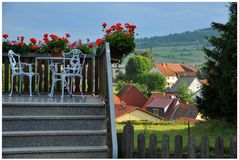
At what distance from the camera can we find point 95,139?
5.42 meters

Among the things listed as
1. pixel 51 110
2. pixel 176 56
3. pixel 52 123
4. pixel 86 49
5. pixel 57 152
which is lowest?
pixel 57 152

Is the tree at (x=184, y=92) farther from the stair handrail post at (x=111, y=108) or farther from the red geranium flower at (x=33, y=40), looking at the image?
the stair handrail post at (x=111, y=108)

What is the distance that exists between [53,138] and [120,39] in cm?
245

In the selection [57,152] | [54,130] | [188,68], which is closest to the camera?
[57,152]

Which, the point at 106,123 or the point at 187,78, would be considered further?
the point at 187,78

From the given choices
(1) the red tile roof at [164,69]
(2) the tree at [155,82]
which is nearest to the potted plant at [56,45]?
(2) the tree at [155,82]

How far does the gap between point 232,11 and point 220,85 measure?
6.60 ft

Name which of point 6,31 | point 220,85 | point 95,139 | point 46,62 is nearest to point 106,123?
point 95,139

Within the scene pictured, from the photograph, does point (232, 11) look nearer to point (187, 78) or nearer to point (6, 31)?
point (6, 31)

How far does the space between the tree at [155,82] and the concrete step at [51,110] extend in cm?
3322

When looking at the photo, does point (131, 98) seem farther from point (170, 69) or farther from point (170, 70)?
point (170, 69)

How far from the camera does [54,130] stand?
554cm

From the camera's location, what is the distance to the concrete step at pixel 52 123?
548cm

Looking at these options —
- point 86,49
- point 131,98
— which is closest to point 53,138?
point 86,49
